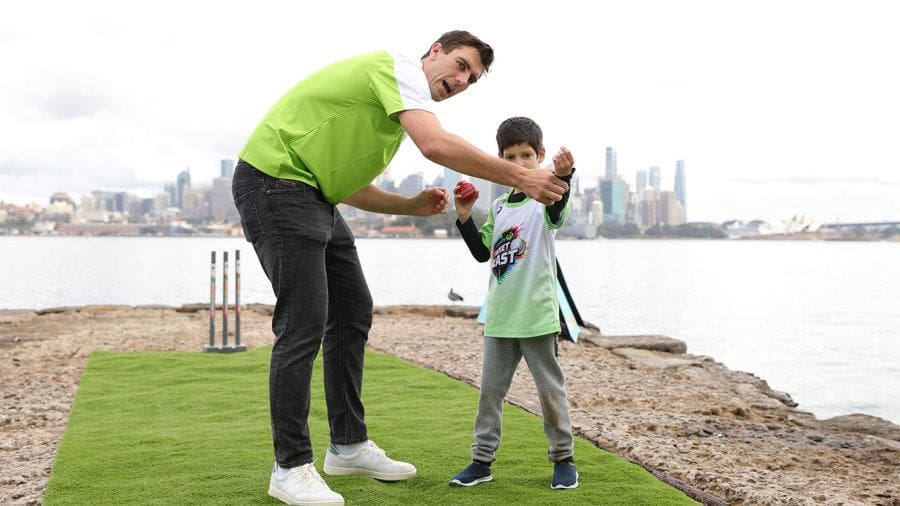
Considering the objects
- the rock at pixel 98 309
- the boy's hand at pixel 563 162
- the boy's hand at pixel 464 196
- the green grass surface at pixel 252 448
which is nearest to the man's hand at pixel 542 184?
the boy's hand at pixel 563 162

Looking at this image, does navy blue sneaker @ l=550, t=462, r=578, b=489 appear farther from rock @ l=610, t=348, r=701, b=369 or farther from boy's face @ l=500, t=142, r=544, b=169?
rock @ l=610, t=348, r=701, b=369

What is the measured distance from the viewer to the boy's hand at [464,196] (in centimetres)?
416

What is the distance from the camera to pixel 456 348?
10.2 m

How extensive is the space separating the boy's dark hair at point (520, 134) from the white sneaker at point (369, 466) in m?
1.56

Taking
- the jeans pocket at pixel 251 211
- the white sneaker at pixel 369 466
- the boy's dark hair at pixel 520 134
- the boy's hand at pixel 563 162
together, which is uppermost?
the boy's dark hair at pixel 520 134

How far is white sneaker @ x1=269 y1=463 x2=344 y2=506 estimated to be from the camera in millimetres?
3633

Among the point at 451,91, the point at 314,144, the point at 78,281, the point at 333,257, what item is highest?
the point at 451,91

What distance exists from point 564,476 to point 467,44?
2.03 metres

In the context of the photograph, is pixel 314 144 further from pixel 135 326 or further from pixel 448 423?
pixel 135 326

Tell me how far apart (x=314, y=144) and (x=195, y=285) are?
137 ft

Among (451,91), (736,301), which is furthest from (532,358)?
(736,301)

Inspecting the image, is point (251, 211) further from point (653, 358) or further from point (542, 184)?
point (653, 358)

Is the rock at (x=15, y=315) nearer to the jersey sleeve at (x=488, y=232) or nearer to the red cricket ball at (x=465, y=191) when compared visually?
the jersey sleeve at (x=488, y=232)

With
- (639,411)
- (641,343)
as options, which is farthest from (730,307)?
(639,411)
